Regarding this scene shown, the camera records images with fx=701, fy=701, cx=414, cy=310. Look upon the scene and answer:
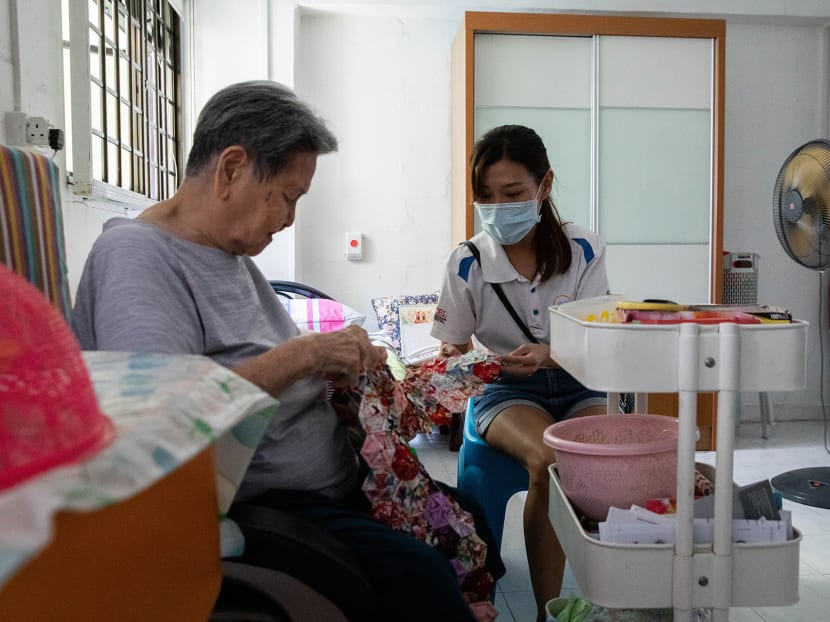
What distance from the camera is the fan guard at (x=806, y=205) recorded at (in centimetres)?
256

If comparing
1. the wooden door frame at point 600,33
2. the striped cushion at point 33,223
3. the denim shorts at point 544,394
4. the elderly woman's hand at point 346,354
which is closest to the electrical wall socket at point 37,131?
the striped cushion at point 33,223

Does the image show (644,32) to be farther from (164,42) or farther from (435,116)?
(164,42)

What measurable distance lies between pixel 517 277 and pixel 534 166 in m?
0.32

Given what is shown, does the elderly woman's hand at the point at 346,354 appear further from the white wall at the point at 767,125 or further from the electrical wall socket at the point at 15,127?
the white wall at the point at 767,125

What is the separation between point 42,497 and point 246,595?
2.05ft

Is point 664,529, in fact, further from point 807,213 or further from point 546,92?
point 546,92

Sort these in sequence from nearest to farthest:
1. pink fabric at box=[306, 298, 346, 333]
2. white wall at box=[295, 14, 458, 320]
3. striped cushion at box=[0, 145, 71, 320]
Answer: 1. striped cushion at box=[0, 145, 71, 320]
2. pink fabric at box=[306, 298, 346, 333]
3. white wall at box=[295, 14, 458, 320]

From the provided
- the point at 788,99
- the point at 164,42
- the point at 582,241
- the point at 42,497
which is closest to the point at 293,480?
the point at 42,497

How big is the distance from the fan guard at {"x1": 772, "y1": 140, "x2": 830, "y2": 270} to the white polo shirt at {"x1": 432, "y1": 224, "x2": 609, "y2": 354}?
1.08 m

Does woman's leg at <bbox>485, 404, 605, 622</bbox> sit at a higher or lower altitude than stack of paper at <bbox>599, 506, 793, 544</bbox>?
lower

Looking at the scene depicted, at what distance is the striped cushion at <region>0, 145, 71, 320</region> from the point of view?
1029 mm

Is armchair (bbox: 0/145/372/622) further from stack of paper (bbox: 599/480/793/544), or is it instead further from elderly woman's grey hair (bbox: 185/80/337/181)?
stack of paper (bbox: 599/480/793/544)

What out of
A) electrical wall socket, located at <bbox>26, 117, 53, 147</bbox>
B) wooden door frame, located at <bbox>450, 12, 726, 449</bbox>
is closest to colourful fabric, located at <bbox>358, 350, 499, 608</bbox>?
electrical wall socket, located at <bbox>26, 117, 53, 147</bbox>

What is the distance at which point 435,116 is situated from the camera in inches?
157
